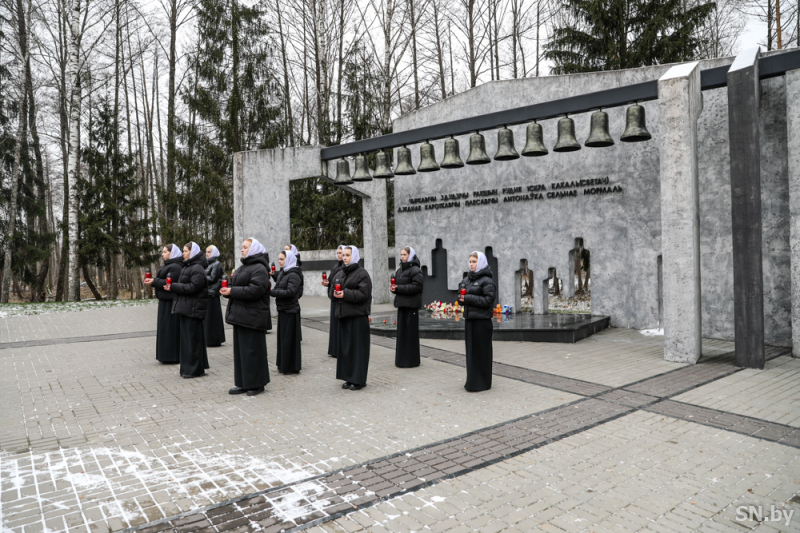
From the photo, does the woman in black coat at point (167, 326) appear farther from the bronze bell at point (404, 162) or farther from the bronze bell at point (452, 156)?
the bronze bell at point (452, 156)

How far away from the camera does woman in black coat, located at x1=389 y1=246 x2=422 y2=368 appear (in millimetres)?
8352

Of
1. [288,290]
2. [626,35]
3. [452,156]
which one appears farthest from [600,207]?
[626,35]

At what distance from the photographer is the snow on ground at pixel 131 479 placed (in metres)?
3.73

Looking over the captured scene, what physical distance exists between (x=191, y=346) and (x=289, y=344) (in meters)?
1.35

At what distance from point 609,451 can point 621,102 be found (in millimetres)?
6232

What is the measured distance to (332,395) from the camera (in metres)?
6.75

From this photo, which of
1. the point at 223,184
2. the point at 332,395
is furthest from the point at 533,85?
the point at 223,184

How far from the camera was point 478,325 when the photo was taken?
6.80 meters

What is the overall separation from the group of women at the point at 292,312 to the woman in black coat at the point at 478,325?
0.01 meters

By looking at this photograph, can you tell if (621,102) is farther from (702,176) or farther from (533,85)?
(533,85)

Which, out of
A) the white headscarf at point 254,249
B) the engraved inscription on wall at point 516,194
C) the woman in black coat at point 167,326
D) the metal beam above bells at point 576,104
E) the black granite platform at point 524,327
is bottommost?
the black granite platform at point 524,327

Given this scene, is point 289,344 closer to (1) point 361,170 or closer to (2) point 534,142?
(1) point 361,170

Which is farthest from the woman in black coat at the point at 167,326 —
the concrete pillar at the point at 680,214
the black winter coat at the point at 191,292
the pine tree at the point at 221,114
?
the pine tree at the point at 221,114

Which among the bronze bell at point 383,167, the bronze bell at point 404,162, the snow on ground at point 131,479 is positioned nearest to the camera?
the snow on ground at point 131,479
